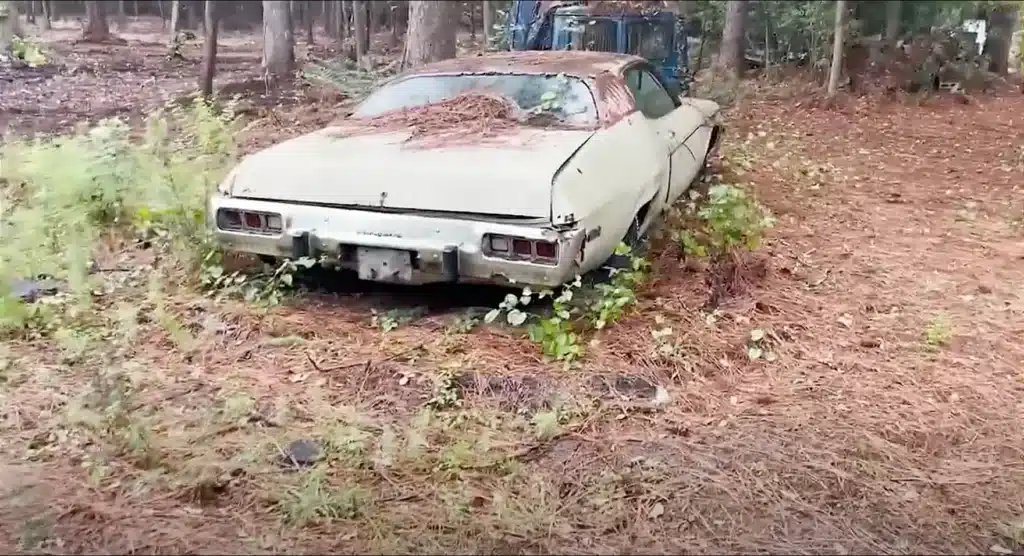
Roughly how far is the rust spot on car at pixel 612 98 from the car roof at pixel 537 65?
76mm

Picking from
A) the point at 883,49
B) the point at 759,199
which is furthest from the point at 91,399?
the point at 883,49

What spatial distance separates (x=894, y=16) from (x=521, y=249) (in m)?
12.9

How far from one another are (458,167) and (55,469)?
7.09 feet

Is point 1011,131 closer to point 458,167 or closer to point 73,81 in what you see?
point 458,167

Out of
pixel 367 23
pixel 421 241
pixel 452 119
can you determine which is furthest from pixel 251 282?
pixel 367 23

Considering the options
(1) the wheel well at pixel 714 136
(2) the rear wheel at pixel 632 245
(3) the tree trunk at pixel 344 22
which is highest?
(3) the tree trunk at pixel 344 22

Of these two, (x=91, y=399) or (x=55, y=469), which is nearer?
(x=55, y=469)

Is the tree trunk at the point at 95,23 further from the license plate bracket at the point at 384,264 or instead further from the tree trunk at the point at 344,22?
the license plate bracket at the point at 384,264

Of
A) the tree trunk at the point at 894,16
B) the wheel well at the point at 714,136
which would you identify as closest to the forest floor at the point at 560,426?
the wheel well at the point at 714,136

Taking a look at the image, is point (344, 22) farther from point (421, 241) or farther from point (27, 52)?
point (421, 241)

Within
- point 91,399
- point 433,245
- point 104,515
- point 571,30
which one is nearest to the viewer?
point 104,515

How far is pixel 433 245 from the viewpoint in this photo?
13.8 ft

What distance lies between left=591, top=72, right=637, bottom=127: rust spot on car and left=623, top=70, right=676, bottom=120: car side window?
122 millimetres

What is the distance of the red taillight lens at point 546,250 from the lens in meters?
4.06
